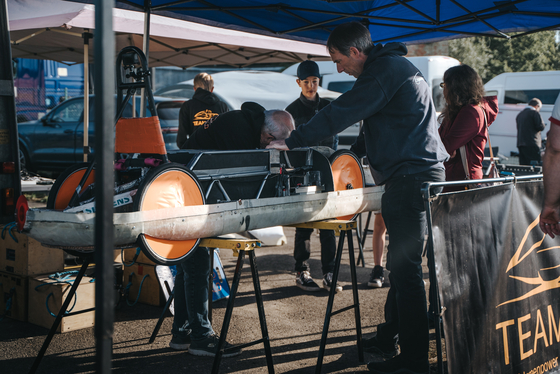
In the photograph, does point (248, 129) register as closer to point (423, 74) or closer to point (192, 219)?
point (192, 219)

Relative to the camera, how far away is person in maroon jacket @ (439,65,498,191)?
12.0 feet

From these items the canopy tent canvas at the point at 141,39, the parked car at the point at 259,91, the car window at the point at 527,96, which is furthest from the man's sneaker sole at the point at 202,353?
the car window at the point at 527,96

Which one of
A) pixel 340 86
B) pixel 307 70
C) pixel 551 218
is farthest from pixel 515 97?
pixel 551 218

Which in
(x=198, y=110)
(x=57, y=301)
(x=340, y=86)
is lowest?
(x=57, y=301)

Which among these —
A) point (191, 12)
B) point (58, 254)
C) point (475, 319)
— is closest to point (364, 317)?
point (475, 319)

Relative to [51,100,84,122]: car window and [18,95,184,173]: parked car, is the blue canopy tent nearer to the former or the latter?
[18,95,184,173]: parked car

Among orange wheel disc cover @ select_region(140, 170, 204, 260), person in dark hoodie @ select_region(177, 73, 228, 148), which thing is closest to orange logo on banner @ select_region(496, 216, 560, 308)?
orange wheel disc cover @ select_region(140, 170, 204, 260)

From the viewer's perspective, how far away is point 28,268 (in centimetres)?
380

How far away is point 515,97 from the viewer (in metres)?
14.8

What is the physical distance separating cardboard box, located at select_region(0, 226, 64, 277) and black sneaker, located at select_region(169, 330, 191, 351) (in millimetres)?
1200

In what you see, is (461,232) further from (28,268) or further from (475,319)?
(28,268)

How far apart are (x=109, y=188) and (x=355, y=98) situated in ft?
5.80

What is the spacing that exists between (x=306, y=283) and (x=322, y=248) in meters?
0.35

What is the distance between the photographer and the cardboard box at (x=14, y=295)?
3818 mm
